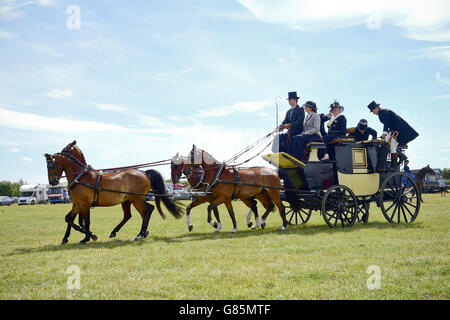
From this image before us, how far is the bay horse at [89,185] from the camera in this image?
9.38 m

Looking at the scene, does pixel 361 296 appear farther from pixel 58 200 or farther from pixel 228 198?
pixel 58 200

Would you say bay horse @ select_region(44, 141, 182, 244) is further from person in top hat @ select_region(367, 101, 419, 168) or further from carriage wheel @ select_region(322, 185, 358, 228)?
person in top hat @ select_region(367, 101, 419, 168)

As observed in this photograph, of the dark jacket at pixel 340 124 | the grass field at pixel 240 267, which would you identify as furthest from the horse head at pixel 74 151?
the dark jacket at pixel 340 124

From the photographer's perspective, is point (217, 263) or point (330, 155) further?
point (330, 155)

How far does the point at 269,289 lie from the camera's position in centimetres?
470

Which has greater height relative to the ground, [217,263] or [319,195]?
[319,195]

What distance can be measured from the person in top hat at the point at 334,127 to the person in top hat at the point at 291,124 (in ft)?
3.16

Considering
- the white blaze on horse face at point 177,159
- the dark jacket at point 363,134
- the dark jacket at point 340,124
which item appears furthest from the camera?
the dark jacket at point 363,134

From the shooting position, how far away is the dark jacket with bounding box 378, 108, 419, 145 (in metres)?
11.8

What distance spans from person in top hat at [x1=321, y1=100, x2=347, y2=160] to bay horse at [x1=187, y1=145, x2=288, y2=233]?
67.7 inches

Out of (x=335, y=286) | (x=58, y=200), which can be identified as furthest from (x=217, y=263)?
(x=58, y=200)

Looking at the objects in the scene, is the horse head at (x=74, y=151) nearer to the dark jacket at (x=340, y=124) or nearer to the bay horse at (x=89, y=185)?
the bay horse at (x=89, y=185)

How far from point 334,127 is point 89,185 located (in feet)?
23.5
